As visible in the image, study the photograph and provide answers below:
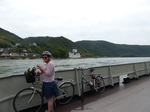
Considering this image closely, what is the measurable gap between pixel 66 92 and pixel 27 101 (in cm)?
115

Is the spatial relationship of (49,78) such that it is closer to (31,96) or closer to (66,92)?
(31,96)

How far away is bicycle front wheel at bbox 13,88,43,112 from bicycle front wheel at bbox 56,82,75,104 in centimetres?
62

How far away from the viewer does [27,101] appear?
3471mm

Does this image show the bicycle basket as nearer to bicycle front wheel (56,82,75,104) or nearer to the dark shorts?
the dark shorts

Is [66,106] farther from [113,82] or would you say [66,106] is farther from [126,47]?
[126,47]

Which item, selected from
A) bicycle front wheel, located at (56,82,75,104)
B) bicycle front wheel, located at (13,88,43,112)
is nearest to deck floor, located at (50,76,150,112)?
bicycle front wheel, located at (56,82,75,104)

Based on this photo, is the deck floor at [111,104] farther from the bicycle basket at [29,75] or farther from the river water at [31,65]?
the river water at [31,65]

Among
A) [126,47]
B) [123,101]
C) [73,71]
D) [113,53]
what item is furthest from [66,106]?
[126,47]

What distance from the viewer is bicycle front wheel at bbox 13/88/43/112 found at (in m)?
3.23

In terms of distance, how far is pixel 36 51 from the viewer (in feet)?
404

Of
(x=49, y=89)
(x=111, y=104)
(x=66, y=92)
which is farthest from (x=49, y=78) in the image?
(x=111, y=104)

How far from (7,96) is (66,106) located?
5.21 feet

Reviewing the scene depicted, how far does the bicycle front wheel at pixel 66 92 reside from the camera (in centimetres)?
402

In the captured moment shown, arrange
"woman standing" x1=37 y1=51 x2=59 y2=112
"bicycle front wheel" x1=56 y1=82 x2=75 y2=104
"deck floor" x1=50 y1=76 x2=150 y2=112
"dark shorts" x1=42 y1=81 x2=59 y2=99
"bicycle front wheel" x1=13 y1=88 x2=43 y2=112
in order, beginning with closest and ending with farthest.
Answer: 1. "woman standing" x1=37 y1=51 x2=59 y2=112
2. "dark shorts" x1=42 y1=81 x2=59 y2=99
3. "bicycle front wheel" x1=13 y1=88 x2=43 y2=112
4. "deck floor" x1=50 y1=76 x2=150 y2=112
5. "bicycle front wheel" x1=56 y1=82 x2=75 y2=104
